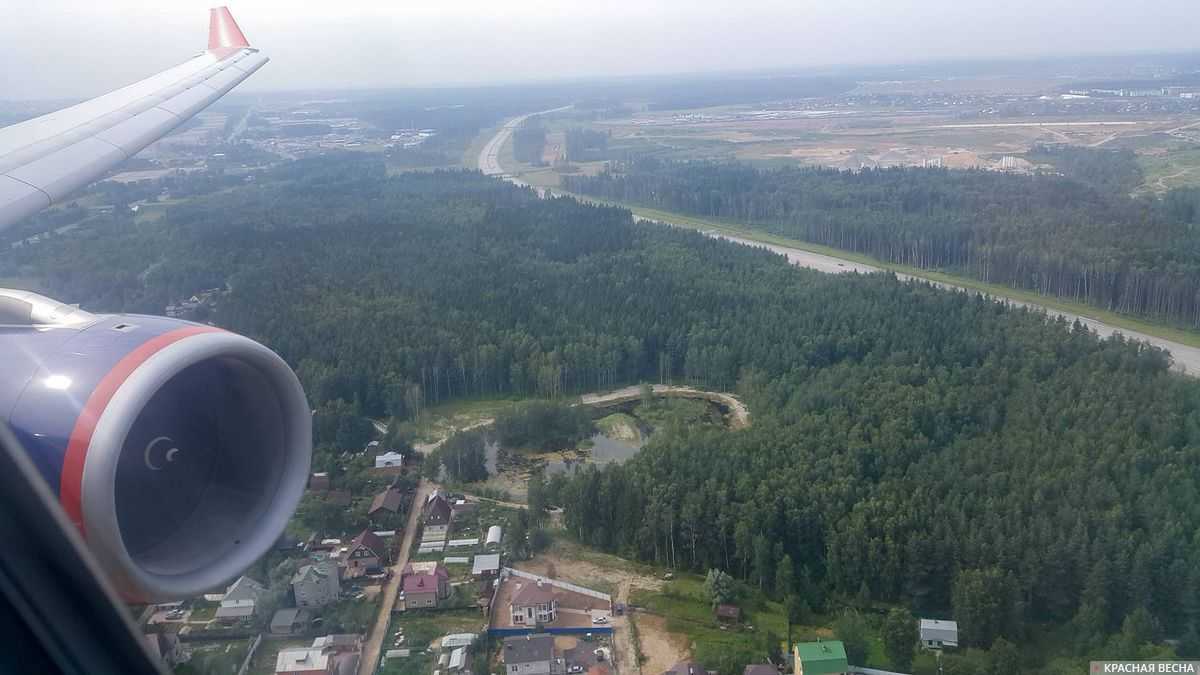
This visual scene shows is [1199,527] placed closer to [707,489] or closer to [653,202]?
[707,489]

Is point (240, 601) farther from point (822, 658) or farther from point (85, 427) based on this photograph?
point (85, 427)

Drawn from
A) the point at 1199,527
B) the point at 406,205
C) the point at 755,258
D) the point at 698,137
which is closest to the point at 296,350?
the point at 755,258

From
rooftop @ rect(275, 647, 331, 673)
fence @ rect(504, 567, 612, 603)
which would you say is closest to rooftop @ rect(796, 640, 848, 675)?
fence @ rect(504, 567, 612, 603)

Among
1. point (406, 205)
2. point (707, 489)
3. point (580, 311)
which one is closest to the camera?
point (707, 489)

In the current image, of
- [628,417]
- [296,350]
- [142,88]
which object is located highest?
[142,88]

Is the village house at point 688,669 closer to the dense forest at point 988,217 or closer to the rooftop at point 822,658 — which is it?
the rooftop at point 822,658

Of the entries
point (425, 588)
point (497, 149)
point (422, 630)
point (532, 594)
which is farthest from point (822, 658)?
point (497, 149)
